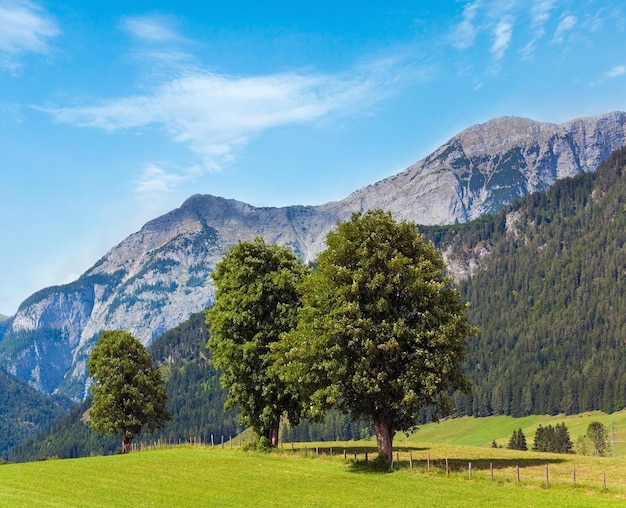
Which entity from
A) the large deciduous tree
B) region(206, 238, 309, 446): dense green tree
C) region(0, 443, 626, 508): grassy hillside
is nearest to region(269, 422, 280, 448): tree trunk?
region(206, 238, 309, 446): dense green tree

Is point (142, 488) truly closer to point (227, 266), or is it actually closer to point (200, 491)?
point (200, 491)

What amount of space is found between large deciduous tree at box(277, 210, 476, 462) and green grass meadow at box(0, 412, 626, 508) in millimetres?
6665

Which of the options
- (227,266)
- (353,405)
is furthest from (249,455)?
(227,266)

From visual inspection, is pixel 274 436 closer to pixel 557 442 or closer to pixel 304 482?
pixel 304 482

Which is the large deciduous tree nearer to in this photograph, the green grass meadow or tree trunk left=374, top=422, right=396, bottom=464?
A: tree trunk left=374, top=422, right=396, bottom=464

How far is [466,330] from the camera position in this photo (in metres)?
66.5

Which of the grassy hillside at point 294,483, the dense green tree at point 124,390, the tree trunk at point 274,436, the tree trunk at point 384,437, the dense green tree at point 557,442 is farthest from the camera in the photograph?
the dense green tree at point 557,442

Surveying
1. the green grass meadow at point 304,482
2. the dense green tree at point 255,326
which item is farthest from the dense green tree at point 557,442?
the dense green tree at point 255,326

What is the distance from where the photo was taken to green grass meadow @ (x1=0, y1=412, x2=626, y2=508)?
4950 cm

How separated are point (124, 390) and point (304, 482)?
55.0 metres

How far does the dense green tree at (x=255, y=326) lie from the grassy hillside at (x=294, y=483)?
286 inches

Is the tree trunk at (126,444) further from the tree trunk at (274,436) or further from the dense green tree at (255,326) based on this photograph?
the tree trunk at (274,436)

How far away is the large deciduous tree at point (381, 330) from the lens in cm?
6438

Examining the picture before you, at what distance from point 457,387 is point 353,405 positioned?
34.7 feet
